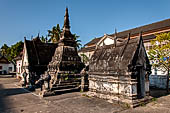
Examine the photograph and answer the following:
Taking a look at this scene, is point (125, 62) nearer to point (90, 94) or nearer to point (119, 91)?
point (119, 91)

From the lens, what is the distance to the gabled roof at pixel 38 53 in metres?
18.9

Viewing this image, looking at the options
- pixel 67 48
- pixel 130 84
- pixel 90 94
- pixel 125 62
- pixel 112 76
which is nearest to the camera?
pixel 130 84

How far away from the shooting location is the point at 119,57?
8.95 metres

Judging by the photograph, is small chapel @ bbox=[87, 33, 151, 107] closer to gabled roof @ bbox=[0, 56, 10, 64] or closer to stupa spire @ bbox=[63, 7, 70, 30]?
stupa spire @ bbox=[63, 7, 70, 30]

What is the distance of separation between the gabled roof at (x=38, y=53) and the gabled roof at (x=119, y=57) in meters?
11.1

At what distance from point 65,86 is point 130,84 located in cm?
683

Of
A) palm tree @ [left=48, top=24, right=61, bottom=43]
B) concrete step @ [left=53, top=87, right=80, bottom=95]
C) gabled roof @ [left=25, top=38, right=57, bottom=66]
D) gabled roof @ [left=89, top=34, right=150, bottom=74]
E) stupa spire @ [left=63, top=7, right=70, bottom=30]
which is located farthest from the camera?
palm tree @ [left=48, top=24, right=61, bottom=43]

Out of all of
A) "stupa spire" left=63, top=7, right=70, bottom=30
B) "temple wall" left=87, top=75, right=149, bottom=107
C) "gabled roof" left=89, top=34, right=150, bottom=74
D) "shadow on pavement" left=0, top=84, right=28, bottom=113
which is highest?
"stupa spire" left=63, top=7, right=70, bottom=30

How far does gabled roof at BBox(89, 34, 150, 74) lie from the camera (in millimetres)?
8297

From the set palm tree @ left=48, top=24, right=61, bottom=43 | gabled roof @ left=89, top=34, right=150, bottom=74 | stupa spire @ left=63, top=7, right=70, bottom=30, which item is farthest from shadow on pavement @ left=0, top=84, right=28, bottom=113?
palm tree @ left=48, top=24, right=61, bottom=43

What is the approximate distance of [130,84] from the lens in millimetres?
7746

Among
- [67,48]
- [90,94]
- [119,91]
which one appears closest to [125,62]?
[119,91]

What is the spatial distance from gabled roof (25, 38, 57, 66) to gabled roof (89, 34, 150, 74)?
36.5 feet

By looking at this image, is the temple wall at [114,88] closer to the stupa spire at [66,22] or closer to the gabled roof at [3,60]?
the stupa spire at [66,22]
